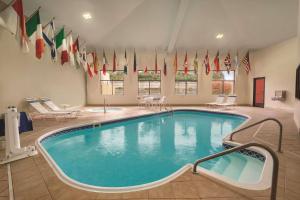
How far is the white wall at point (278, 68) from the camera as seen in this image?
891 centimetres

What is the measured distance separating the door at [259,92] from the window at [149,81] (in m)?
6.10

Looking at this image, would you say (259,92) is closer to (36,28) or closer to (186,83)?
(186,83)

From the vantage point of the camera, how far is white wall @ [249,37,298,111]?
8.91 metres

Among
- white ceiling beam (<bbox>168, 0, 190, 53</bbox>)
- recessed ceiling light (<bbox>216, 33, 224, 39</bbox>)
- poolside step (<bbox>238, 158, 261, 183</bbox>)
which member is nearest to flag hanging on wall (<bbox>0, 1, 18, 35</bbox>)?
white ceiling beam (<bbox>168, 0, 190, 53</bbox>)

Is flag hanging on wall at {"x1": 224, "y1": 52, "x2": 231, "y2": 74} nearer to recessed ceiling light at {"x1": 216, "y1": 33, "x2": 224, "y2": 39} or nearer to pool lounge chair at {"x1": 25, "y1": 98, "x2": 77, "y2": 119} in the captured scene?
recessed ceiling light at {"x1": 216, "y1": 33, "x2": 224, "y2": 39}

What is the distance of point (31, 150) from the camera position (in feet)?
10.8

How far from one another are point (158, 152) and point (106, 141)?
5.33 feet

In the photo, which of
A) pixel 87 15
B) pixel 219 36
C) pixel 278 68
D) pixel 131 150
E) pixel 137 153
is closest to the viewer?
pixel 137 153

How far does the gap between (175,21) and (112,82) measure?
5.72m

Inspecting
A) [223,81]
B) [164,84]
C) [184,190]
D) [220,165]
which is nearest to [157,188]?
[184,190]

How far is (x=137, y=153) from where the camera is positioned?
4.39 metres

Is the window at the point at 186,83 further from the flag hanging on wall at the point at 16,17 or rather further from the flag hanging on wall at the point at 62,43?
the flag hanging on wall at the point at 16,17

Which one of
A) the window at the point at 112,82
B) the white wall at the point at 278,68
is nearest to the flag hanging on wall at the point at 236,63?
the white wall at the point at 278,68

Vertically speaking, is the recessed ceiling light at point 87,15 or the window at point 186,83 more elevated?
the recessed ceiling light at point 87,15
